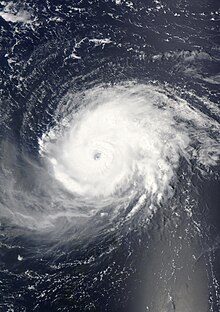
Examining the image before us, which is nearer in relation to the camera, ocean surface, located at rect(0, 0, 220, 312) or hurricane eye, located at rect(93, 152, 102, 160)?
ocean surface, located at rect(0, 0, 220, 312)

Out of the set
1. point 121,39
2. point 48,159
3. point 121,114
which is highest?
point 121,39

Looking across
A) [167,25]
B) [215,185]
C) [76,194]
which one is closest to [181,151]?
[215,185]

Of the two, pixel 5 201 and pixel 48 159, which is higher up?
pixel 48 159

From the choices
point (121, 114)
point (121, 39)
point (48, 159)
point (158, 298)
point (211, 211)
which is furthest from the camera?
point (121, 39)

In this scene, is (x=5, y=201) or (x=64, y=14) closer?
(x=5, y=201)

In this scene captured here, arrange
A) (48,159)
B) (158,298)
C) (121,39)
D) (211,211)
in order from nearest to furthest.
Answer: (158,298) → (211,211) → (48,159) → (121,39)

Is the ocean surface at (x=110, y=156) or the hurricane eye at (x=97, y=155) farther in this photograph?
the hurricane eye at (x=97, y=155)

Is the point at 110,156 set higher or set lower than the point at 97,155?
higher

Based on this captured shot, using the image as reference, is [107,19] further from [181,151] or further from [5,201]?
[5,201]
